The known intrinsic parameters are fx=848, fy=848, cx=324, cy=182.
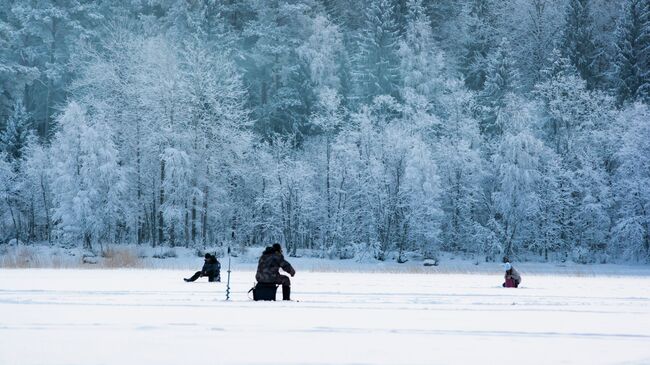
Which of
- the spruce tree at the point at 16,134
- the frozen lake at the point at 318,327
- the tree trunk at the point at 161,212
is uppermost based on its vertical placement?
the spruce tree at the point at 16,134

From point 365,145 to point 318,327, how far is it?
1601 inches

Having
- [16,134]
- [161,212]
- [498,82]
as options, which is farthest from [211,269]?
[16,134]

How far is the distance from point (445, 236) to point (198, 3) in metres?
31.5

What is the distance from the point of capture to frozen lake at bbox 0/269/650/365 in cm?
1020

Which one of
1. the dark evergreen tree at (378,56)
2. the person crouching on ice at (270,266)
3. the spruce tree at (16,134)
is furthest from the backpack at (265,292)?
the dark evergreen tree at (378,56)

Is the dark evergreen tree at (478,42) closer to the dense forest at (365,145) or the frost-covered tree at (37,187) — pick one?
the dense forest at (365,145)

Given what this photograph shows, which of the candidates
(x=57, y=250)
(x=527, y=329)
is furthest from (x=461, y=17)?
(x=527, y=329)

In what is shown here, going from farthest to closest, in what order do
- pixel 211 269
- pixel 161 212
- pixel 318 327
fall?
pixel 161 212 → pixel 211 269 → pixel 318 327

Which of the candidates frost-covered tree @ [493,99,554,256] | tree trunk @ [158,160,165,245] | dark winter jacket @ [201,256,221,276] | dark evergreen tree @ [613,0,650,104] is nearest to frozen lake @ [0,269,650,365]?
dark winter jacket @ [201,256,221,276]

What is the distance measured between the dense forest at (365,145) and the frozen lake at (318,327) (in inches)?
1136

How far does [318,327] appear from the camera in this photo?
1328 centimetres

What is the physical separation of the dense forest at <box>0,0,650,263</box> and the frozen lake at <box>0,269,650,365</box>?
28.8 meters

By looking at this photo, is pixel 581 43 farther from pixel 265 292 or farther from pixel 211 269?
pixel 265 292

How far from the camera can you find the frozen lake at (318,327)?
33.5 ft
